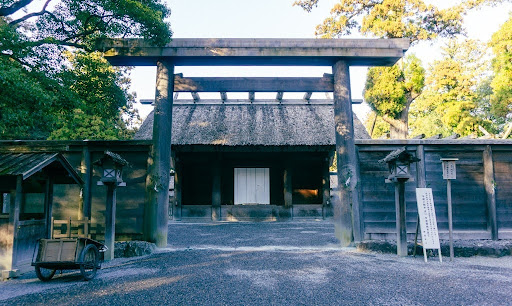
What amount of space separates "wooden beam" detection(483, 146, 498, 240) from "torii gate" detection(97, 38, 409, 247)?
2910mm

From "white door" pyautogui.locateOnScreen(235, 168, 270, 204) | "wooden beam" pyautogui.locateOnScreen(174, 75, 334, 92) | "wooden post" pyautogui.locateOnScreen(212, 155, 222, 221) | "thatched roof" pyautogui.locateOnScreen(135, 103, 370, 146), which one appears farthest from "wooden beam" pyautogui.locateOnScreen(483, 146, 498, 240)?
"wooden post" pyautogui.locateOnScreen(212, 155, 222, 221)

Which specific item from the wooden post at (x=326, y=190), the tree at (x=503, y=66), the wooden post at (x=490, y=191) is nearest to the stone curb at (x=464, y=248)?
the wooden post at (x=490, y=191)

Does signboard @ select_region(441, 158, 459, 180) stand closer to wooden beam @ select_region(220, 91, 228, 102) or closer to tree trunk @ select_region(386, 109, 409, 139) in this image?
tree trunk @ select_region(386, 109, 409, 139)

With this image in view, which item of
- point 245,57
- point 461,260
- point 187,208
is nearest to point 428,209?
point 461,260

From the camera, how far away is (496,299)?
A: 3.86m


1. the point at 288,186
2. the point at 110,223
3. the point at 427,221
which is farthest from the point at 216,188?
the point at 427,221

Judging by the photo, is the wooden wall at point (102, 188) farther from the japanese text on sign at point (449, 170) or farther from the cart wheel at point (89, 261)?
the japanese text on sign at point (449, 170)

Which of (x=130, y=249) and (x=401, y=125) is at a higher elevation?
(x=401, y=125)

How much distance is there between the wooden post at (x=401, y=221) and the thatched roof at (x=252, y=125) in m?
6.66

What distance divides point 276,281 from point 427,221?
3.39 m

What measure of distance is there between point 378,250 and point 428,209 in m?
1.32

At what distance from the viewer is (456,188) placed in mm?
7188

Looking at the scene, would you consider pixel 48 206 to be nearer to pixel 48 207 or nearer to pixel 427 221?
pixel 48 207

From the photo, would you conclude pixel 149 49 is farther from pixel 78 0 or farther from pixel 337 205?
pixel 337 205
